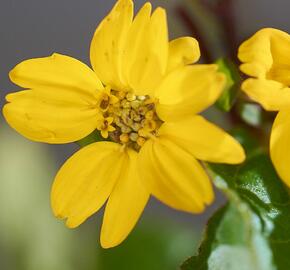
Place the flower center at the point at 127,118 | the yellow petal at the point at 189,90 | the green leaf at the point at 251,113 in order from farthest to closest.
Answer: the green leaf at the point at 251,113, the flower center at the point at 127,118, the yellow petal at the point at 189,90

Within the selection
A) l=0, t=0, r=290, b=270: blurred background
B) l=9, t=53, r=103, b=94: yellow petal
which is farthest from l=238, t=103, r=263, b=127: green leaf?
l=0, t=0, r=290, b=270: blurred background

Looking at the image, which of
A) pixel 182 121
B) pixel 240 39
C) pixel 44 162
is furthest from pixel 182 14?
pixel 182 121

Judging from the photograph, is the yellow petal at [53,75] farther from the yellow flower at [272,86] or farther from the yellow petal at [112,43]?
the yellow flower at [272,86]

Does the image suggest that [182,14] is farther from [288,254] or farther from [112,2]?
[288,254]

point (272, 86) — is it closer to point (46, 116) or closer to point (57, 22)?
point (46, 116)

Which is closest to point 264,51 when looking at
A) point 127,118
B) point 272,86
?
point 272,86

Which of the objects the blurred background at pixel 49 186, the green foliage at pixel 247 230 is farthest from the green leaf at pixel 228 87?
the blurred background at pixel 49 186

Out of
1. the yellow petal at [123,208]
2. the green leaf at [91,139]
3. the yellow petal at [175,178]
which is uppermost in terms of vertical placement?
the yellow petal at [175,178]
